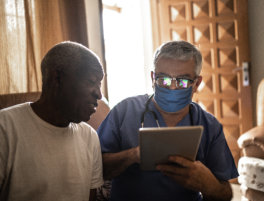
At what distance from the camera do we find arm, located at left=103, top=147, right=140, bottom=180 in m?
1.07

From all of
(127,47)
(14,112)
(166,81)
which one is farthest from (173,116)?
(127,47)

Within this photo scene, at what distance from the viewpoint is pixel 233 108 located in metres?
2.94

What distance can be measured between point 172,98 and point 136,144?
26 centimetres

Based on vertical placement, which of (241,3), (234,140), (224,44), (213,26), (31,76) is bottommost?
(234,140)

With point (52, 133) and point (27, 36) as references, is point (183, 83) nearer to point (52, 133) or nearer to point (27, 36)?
point (52, 133)

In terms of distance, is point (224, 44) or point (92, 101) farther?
point (224, 44)

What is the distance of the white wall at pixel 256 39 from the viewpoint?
297 cm

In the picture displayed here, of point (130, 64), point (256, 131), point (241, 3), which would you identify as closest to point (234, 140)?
point (256, 131)

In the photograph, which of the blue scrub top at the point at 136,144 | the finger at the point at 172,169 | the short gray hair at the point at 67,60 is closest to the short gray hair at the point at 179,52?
the blue scrub top at the point at 136,144

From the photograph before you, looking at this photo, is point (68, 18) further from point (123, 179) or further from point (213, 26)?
point (213, 26)

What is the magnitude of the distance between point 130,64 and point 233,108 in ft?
5.93

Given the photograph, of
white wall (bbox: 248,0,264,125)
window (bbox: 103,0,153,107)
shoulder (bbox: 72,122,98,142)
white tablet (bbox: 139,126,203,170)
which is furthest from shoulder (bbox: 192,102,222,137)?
window (bbox: 103,0,153,107)

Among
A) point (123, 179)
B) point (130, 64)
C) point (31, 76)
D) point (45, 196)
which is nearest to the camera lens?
point (45, 196)

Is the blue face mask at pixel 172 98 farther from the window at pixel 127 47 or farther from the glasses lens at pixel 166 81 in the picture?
the window at pixel 127 47
